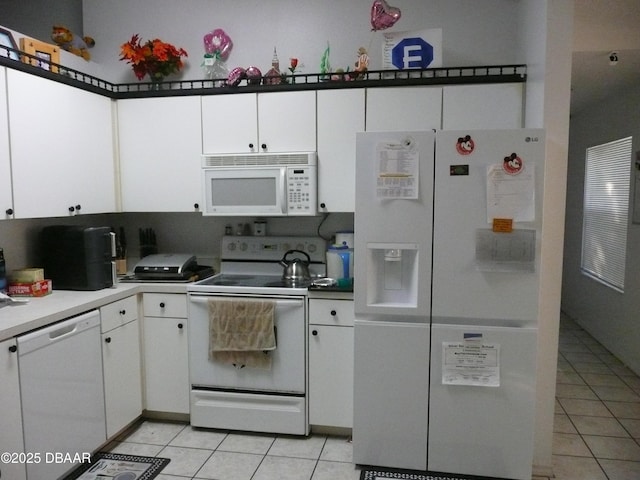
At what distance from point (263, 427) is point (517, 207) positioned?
1.88 metres

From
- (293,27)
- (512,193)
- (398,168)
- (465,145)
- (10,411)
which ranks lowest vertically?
(10,411)

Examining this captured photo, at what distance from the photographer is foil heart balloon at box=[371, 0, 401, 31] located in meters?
2.69

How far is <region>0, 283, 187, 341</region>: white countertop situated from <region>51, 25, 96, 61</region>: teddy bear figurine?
1.61 meters

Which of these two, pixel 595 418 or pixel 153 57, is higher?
pixel 153 57

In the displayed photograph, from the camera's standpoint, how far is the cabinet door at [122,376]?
2.54 meters

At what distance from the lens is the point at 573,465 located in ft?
8.09

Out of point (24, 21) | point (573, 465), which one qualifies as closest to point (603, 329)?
point (573, 465)

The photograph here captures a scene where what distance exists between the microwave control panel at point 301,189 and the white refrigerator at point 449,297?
54 centimetres

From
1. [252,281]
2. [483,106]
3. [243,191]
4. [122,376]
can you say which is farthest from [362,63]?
[122,376]

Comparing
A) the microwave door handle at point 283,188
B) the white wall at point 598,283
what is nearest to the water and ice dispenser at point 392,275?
the microwave door handle at point 283,188

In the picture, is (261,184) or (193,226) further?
(193,226)

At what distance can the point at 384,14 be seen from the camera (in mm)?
2695

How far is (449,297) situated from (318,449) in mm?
1174

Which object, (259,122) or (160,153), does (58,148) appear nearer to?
(160,153)
